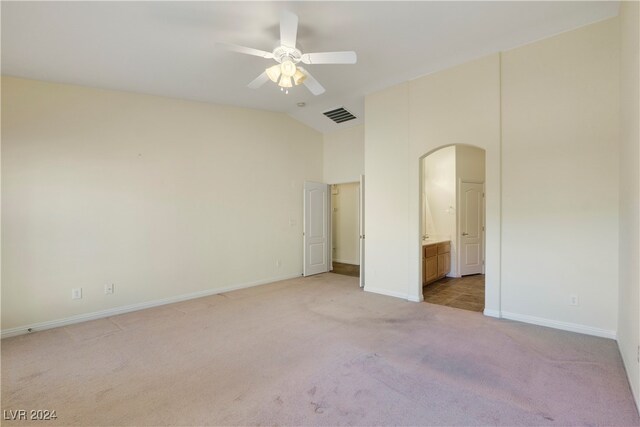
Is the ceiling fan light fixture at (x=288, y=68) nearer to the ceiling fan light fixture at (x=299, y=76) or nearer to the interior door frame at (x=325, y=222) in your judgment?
the ceiling fan light fixture at (x=299, y=76)

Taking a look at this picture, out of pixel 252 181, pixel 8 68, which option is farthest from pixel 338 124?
pixel 8 68

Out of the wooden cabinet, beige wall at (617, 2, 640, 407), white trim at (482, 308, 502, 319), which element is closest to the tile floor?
the wooden cabinet

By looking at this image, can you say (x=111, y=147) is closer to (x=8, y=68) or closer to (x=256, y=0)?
(x=8, y=68)

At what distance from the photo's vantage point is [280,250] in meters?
6.29

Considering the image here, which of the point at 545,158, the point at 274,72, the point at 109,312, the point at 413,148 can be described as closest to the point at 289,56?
the point at 274,72

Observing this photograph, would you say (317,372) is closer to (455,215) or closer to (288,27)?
(288,27)

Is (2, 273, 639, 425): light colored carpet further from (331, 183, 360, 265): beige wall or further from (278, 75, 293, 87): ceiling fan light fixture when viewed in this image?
(331, 183, 360, 265): beige wall

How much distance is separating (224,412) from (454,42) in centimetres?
436

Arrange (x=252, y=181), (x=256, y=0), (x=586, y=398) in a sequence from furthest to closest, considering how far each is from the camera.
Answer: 1. (x=252, y=181)
2. (x=256, y=0)
3. (x=586, y=398)

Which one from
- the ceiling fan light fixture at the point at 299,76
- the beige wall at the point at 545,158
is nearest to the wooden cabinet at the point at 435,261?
the beige wall at the point at 545,158

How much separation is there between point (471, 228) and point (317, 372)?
5.38 metres

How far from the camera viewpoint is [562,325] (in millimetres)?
3543

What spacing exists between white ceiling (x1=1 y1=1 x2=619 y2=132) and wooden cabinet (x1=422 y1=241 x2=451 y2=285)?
3.13 metres

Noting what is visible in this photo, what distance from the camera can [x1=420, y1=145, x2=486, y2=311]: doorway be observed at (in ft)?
20.7
